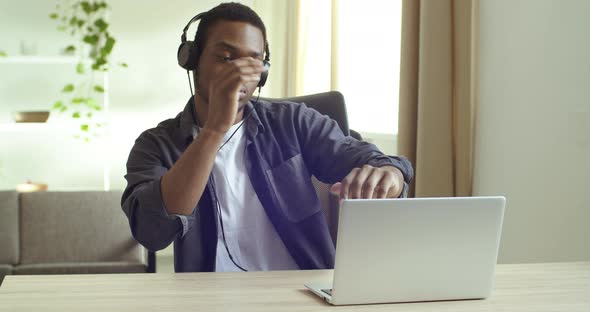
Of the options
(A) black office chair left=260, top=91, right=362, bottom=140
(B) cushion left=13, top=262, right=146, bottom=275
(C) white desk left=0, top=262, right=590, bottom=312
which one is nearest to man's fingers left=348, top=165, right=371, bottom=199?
(C) white desk left=0, top=262, right=590, bottom=312

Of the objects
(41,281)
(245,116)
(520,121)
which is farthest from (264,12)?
(41,281)

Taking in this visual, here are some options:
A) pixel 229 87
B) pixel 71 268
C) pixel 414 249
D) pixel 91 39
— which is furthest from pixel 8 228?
pixel 414 249

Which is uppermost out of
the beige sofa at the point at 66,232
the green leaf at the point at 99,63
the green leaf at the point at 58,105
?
the green leaf at the point at 99,63

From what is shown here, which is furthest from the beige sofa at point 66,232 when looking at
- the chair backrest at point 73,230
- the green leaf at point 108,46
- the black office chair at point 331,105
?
the green leaf at point 108,46

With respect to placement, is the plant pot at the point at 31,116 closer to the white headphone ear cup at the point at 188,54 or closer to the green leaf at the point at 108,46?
the green leaf at the point at 108,46

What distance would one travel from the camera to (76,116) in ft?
13.9

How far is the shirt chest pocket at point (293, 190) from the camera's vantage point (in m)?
1.66

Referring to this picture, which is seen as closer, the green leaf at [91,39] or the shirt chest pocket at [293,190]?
the shirt chest pocket at [293,190]

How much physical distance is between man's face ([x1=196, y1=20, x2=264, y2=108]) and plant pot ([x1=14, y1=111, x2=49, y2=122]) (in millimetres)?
2767

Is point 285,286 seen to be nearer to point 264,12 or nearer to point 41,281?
point 41,281

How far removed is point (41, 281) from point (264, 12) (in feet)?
11.7

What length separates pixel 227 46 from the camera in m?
1.62

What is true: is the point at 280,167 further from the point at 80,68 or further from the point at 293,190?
the point at 80,68

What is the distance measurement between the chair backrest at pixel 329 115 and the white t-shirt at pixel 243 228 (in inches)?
7.4
